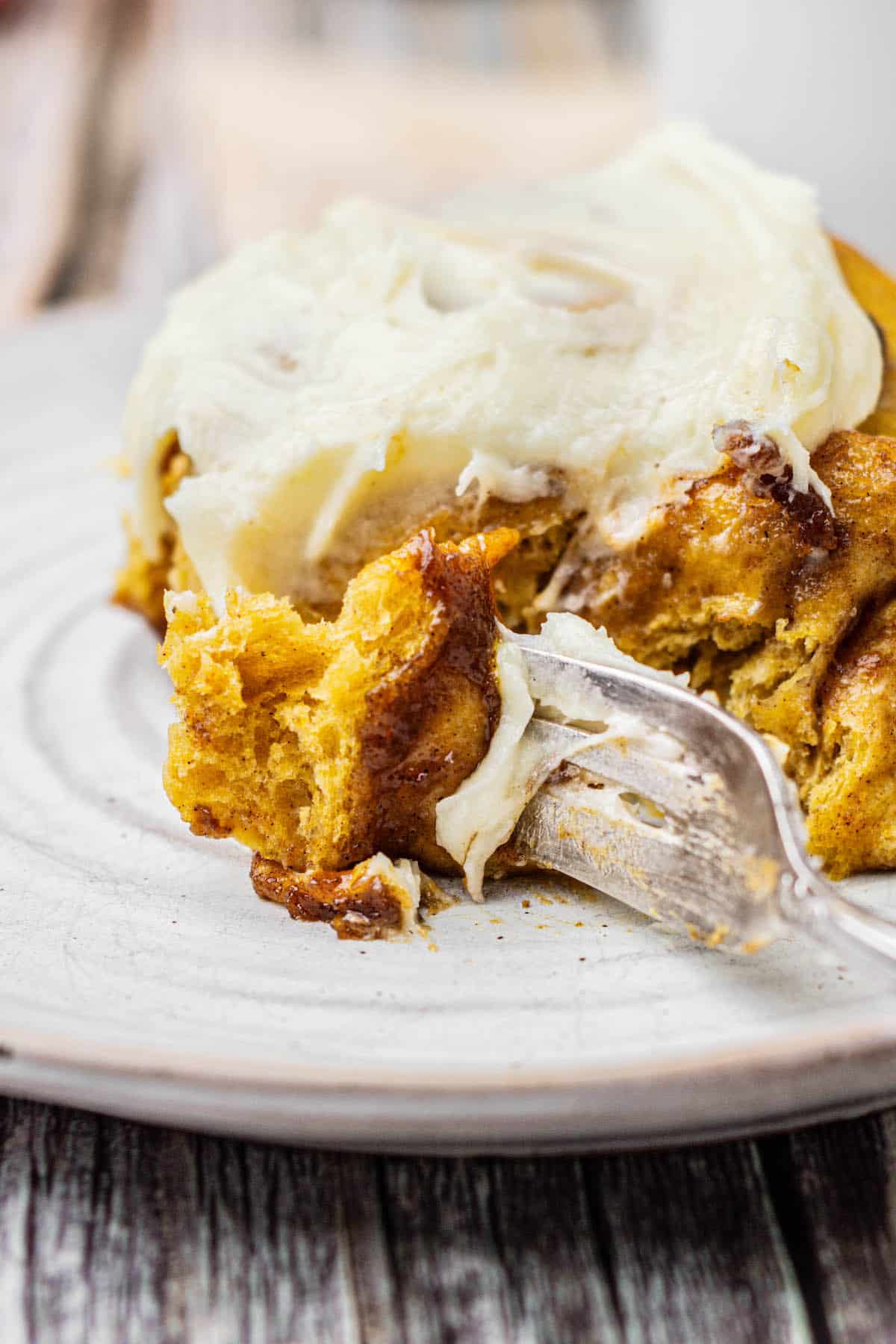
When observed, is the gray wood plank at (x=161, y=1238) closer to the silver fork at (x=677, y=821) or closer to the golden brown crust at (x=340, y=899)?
the golden brown crust at (x=340, y=899)

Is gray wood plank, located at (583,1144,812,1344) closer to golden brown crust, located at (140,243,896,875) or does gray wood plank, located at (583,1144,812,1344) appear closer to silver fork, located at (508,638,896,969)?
silver fork, located at (508,638,896,969)

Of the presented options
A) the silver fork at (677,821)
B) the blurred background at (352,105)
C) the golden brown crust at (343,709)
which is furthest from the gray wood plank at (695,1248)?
the blurred background at (352,105)

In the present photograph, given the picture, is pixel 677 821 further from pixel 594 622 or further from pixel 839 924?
pixel 594 622

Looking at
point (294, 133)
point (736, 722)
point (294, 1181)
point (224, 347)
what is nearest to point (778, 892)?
point (736, 722)

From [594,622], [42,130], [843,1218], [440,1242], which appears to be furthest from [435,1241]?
[42,130]

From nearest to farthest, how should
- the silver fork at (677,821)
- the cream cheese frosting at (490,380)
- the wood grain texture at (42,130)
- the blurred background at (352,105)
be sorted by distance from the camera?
the silver fork at (677,821)
the cream cheese frosting at (490,380)
the blurred background at (352,105)
the wood grain texture at (42,130)

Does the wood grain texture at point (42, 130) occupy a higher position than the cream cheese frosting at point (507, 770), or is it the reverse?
the cream cheese frosting at point (507, 770)

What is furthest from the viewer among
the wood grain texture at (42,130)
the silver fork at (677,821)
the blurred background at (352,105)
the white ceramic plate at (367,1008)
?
the wood grain texture at (42,130)
